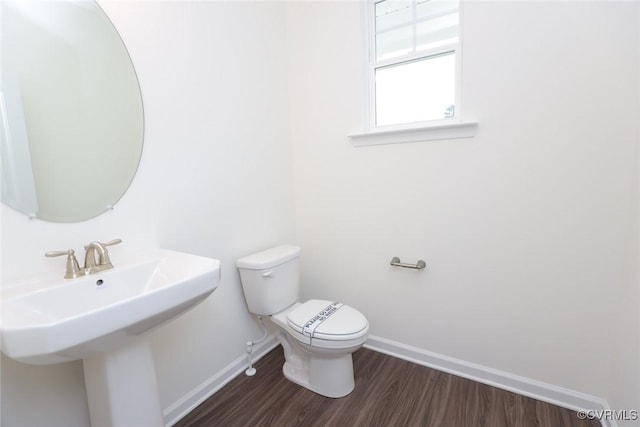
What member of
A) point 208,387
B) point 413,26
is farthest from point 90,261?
point 413,26

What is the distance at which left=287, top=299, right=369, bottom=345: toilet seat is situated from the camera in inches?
59.1

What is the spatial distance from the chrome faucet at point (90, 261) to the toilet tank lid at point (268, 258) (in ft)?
2.27

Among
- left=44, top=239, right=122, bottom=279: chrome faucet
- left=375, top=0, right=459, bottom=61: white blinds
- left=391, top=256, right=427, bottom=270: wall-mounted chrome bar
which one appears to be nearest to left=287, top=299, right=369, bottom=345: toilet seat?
left=391, top=256, right=427, bottom=270: wall-mounted chrome bar

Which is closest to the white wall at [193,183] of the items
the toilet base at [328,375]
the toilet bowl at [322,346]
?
the toilet bowl at [322,346]

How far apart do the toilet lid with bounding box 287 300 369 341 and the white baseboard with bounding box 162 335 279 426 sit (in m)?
0.47

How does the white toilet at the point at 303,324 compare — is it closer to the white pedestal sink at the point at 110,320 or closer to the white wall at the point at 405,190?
the white wall at the point at 405,190

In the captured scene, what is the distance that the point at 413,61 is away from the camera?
1756 millimetres

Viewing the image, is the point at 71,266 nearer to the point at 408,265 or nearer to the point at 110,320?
the point at 110,320

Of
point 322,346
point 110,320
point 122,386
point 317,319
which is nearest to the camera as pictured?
point 110,320

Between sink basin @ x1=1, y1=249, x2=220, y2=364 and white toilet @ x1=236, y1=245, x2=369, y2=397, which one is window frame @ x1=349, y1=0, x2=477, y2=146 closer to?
white toilet @ x1=236, y1=245, x2=369, y2=397

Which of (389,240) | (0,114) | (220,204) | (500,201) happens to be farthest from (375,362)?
(0,114)

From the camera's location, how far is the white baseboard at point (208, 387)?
1486 mm

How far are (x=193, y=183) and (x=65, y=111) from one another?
552 mm

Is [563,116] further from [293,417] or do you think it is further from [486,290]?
[293,417]
